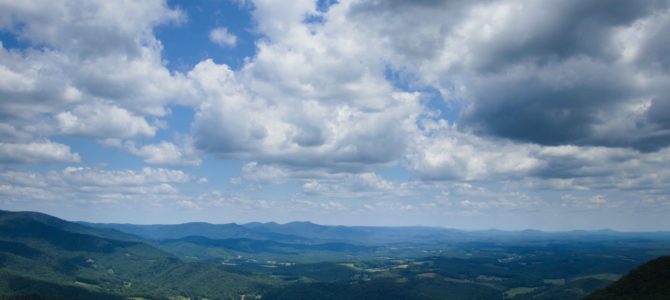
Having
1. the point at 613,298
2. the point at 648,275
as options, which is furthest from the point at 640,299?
the point at 648,275

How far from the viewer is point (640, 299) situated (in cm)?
14288

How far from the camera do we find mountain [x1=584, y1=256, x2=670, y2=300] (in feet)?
474

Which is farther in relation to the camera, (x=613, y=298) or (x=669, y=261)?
(x=669, y=261)

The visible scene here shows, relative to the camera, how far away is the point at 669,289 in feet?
467

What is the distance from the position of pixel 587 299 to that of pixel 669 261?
35.4m

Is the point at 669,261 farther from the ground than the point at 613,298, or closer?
farther from the ground

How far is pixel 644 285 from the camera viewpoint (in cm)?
15212

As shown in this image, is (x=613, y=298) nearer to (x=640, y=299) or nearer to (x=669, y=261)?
(x=640, y=299)

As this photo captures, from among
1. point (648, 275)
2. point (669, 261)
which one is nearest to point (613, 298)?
point (648, 275)

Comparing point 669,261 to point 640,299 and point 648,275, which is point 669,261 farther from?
point 640,299

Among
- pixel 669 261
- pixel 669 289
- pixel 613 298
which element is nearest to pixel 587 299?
pixel 613 298

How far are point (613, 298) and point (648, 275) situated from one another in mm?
18626

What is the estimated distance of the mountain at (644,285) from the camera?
144 meters

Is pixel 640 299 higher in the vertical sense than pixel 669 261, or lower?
lower
